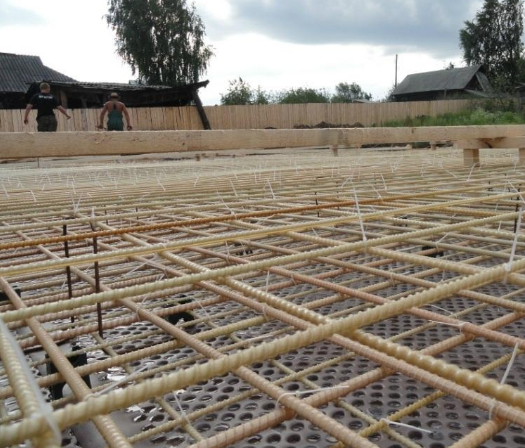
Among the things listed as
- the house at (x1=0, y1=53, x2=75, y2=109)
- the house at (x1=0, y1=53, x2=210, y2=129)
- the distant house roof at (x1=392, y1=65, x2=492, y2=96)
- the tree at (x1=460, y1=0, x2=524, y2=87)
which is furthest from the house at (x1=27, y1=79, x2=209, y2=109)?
the tree at (x1=460, y1=0, x2=524, y2=87)

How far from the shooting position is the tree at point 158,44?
76.1ft

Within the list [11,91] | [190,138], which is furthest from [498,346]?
[11,91]

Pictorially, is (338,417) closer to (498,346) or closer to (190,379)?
(498,346)

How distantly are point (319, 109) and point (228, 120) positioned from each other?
2676 mm

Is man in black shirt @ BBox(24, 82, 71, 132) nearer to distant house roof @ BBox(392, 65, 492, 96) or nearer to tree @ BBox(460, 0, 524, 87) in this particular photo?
distant house roof @ BBox(392, 65, 492, 96)

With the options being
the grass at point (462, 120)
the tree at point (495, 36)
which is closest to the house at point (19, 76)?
the grass at point (462, 120)

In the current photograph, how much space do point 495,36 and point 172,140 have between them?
3363cm

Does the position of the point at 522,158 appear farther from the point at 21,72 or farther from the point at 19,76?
the point at 21,72

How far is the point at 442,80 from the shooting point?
89.5 ft

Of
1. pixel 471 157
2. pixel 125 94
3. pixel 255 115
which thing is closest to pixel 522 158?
pixel 471 157

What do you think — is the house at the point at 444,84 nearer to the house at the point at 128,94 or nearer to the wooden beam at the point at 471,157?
the house at the point at 128,94

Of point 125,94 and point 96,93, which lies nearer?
point 125,94

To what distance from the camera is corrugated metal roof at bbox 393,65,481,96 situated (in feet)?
87.1

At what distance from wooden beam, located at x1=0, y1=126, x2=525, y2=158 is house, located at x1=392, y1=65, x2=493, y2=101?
24512 millimetres
